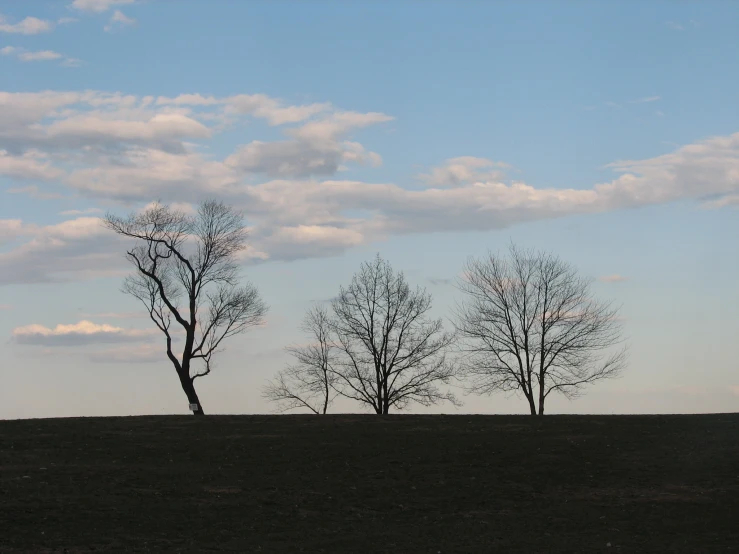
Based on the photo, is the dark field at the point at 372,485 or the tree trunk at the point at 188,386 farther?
the tree trunk at the point at 188,386

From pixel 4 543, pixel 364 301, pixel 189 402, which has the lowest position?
pixel 4 543

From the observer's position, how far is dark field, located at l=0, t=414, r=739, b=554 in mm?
20734

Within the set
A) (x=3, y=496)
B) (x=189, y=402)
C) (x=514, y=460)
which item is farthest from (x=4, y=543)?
(x=189, y=402)

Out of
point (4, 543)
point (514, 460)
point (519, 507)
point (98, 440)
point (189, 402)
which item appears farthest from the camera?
point (189, 402)

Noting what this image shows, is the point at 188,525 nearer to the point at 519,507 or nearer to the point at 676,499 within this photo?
the point at 519,507

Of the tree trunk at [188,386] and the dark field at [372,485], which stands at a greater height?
the tree trunk at [188,386]

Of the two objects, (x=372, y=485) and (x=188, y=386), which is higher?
(x=188, y=386)

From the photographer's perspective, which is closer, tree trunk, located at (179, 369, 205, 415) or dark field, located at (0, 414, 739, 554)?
dark field, located at (0, 414, 739, 554)

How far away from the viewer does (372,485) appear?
25797 millimetres

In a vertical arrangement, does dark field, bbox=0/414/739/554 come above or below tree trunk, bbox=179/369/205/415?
below

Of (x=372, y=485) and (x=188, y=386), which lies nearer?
(x=372, y=485)

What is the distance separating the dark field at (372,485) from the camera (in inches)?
816

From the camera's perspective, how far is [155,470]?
26.8 m

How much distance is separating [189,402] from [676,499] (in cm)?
2612
